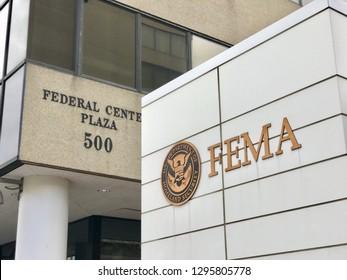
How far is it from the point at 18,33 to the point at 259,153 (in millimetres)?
6990

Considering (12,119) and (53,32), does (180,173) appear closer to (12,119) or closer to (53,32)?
(12,119)

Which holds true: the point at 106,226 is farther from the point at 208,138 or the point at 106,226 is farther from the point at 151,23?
the point at 208,138

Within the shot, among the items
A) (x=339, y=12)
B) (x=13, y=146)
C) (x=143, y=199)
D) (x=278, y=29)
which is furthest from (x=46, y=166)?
(x=339, y=12)

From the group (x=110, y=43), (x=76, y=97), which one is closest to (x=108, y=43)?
(x=110, y=43)

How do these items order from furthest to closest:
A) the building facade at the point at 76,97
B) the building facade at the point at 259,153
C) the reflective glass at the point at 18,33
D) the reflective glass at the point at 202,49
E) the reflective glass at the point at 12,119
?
the reflective glass at the point at 202,49
the reflective glass at the point at 18,33
the building facade at the point at 76,97
the reflective glass at the point at 12,119
the building facade at the point at 259,153

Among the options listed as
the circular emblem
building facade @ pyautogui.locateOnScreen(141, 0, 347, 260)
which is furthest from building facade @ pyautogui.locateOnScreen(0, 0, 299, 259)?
the circular emblem

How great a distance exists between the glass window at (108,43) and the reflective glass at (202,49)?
6.35 ft

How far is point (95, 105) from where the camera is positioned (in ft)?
A: 39.8

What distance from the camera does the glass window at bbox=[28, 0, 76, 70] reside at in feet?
38.5

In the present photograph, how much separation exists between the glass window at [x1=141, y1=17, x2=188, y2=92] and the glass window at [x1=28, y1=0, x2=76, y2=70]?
1995 mm

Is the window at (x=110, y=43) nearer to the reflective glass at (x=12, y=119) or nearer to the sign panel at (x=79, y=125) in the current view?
the sign panel at (x=79, y=125)

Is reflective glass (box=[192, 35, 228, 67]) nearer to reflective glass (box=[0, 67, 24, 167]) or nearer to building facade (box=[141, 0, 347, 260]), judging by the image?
reflective glass (box=[0, 67, 24, 167])

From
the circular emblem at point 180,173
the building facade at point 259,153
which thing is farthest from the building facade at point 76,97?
the circular emblem at point 180,173

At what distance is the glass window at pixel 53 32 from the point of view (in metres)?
11.7
